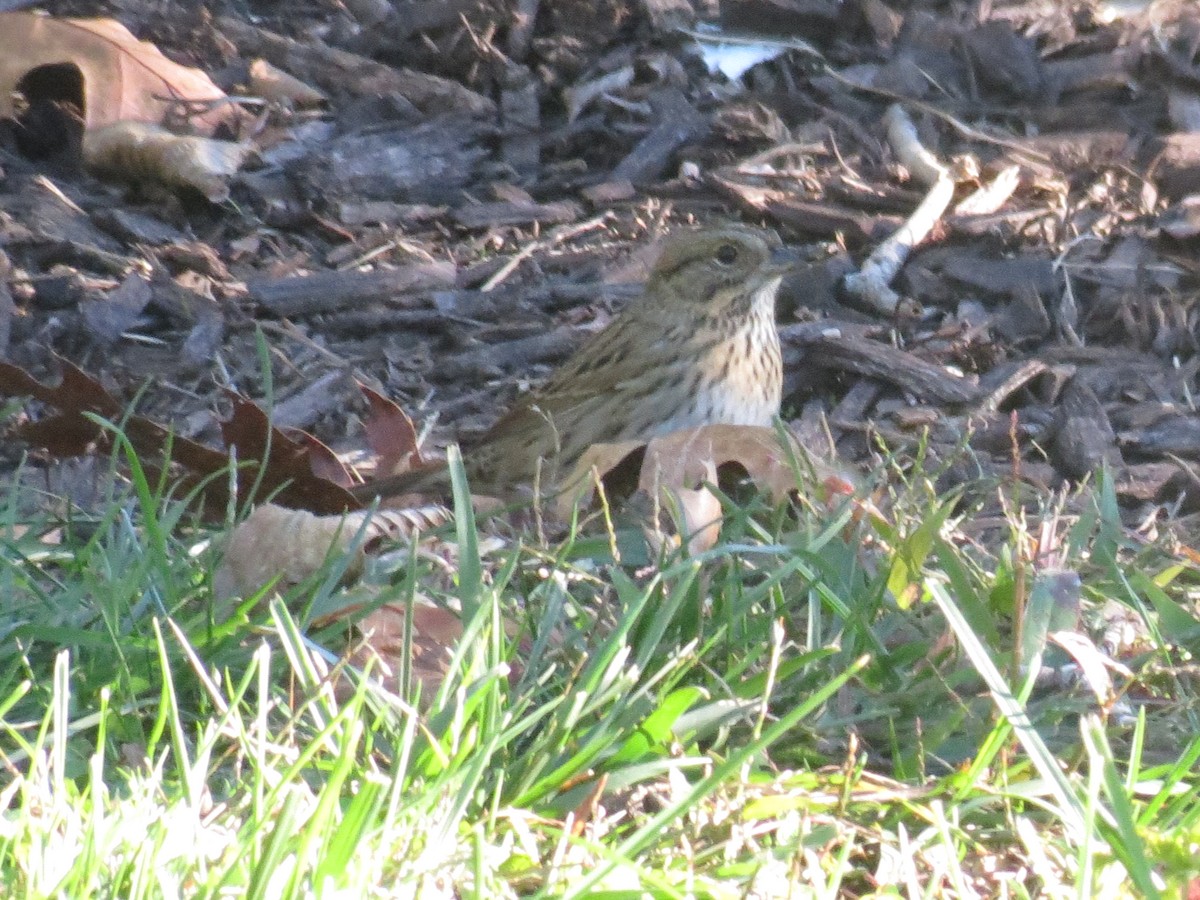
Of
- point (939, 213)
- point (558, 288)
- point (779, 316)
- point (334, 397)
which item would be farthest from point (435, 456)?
point (939, 213)

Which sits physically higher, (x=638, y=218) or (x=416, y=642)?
(x=416, y=642)

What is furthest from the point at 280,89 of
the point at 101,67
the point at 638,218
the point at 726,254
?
the point at 726,254

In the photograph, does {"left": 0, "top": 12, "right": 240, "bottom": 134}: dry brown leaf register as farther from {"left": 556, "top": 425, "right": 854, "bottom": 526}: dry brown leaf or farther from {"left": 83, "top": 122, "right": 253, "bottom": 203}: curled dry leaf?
{"left": 556, "top": 425, "right": 854, "bottom": 526}: dry brown leaf

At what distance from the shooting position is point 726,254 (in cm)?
679

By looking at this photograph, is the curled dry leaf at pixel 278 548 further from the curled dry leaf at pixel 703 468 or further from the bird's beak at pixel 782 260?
the bird's beak at pixel 782 260

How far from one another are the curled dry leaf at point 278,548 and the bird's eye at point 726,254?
2.73 metres

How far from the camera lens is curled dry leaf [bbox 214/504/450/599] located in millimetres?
4125

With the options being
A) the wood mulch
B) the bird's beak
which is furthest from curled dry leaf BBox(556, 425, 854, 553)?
the bird's beak

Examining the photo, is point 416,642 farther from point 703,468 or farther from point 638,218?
point 638,218

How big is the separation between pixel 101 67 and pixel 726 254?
2.55 metres

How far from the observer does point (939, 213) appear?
7008 millimetres

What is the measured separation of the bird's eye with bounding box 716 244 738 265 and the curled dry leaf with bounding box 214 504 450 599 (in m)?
2.73

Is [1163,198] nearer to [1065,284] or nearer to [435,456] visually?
[1065,284]

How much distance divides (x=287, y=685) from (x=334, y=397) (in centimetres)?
265
